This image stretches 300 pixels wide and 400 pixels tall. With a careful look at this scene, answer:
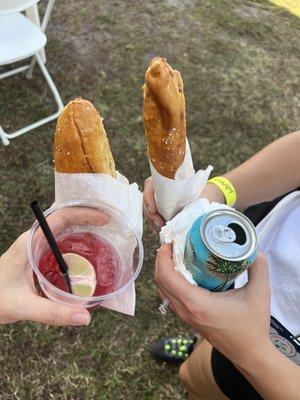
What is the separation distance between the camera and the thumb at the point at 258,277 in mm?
1301

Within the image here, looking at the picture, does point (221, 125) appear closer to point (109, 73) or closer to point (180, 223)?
point (109, 73)

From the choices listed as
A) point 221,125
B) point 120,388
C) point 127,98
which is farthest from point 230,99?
point 120,388

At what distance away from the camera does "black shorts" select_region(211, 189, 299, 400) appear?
66.3 inches

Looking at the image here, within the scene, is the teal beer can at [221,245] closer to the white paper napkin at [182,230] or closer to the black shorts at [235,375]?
the white paper napkin at [182,230]

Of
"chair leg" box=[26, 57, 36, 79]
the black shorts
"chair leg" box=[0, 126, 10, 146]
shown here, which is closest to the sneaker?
the black shorts

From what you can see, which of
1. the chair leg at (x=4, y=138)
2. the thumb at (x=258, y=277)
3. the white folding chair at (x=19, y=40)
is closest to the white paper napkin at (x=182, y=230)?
the thumb at (x=258, y=277)

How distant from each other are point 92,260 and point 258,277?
464mm

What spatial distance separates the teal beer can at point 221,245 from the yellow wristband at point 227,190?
0.59 m

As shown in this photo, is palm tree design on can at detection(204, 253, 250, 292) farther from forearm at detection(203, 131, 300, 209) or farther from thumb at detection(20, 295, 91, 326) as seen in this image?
forearm at detection(203, 131, 300, 209)

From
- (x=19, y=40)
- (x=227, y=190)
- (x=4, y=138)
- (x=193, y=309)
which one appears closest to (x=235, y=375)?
(x=193, y=309)

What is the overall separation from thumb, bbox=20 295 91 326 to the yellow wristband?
0.74 m

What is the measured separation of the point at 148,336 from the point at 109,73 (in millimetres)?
2026

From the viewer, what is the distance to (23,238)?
4.53 feet

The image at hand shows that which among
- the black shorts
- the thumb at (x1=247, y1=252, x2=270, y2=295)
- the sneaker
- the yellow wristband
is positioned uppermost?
the thumb at (x1=247, y1=252, x2=270, y2=295)
